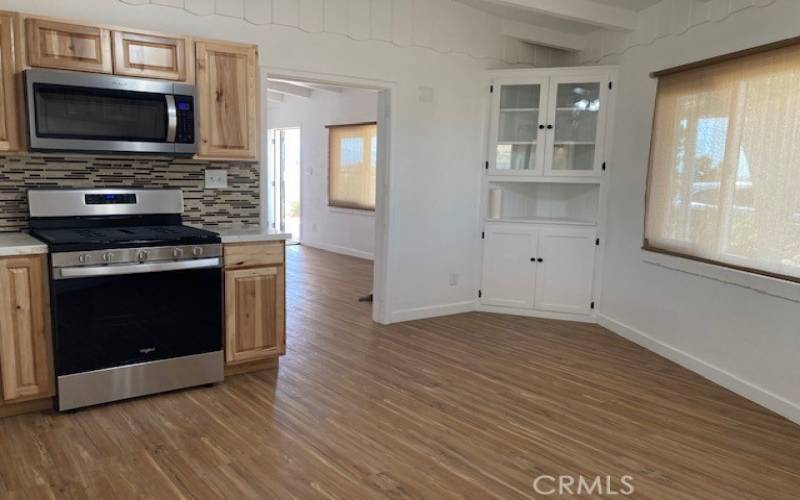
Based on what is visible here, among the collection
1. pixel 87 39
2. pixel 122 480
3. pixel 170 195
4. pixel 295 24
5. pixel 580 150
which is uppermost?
pixel 295 24

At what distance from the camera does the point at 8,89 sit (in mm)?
2793

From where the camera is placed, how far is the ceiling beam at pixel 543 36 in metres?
5.00

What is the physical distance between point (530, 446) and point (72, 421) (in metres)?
2.30

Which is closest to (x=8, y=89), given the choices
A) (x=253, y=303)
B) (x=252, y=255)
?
(x=252, y=255)

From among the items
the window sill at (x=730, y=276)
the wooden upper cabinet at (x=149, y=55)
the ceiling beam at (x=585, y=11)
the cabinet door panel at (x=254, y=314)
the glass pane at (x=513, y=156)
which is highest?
the ceiling beam at (x=585, y=11)

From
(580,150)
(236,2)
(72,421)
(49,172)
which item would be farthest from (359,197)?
(72,421)

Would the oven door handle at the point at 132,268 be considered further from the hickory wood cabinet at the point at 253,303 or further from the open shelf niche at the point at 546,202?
the open shelf niche at the point at 546,202

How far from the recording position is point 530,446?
2645 millimetres

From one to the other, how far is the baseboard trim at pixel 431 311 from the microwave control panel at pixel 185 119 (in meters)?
2.25

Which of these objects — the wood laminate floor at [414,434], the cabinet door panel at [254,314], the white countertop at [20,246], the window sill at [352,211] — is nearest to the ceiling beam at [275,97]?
the window sill at [352,211]

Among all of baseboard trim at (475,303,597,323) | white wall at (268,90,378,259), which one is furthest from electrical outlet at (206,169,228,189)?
white wall at (268,90,378,259)

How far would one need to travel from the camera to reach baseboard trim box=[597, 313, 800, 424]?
306cm

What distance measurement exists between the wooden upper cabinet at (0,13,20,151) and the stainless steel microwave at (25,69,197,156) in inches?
3.7

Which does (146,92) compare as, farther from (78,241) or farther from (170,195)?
(78,241)
